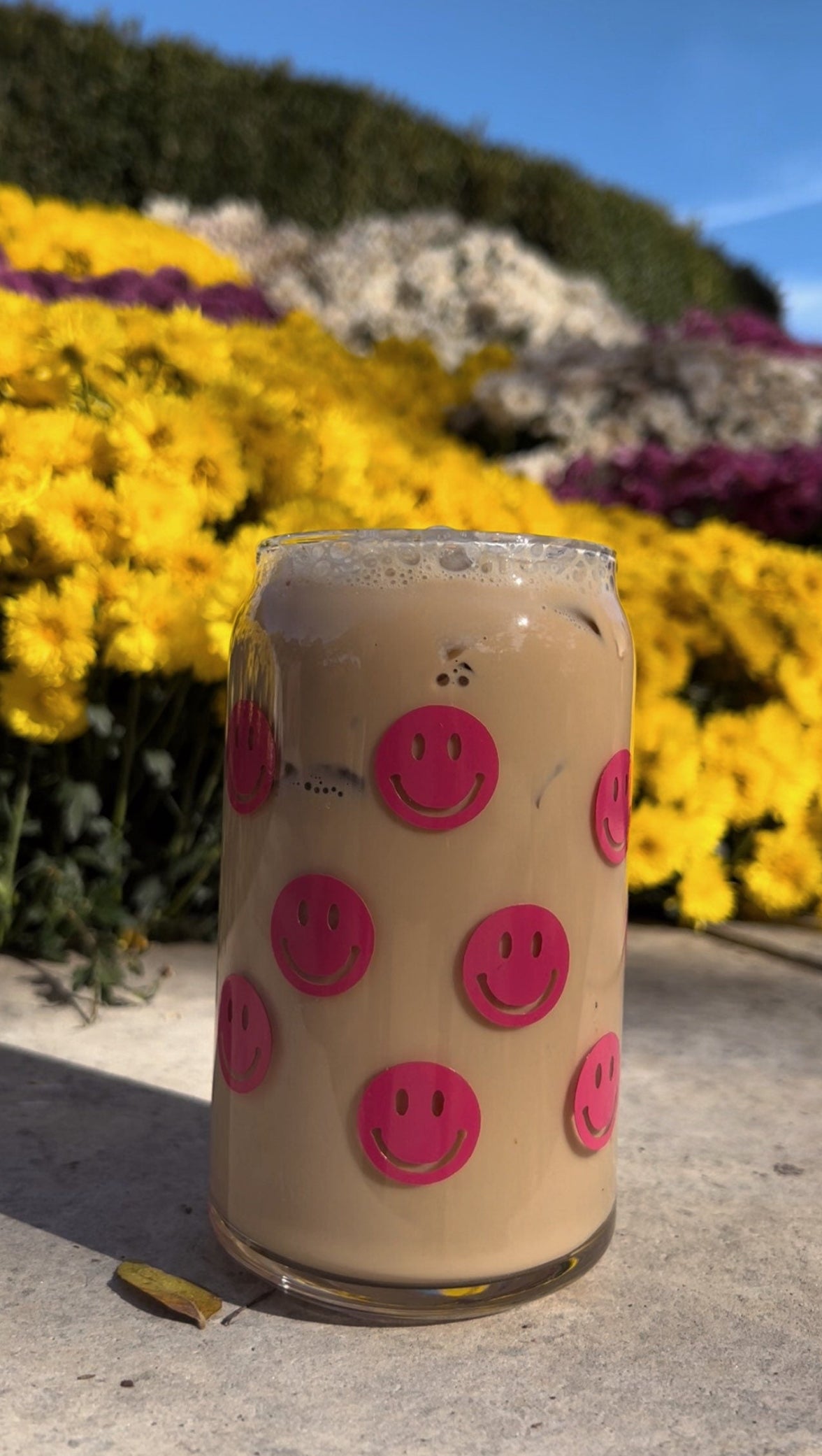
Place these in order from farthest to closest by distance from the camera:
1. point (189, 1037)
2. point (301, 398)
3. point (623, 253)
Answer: point (623, 253) → point (301, 398) → point (189, 1037)

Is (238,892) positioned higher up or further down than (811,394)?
further down

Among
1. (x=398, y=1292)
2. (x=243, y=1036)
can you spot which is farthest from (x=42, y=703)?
(x=398, y=1292)

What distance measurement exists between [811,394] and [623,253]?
646cm

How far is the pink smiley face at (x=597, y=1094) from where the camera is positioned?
111 cm

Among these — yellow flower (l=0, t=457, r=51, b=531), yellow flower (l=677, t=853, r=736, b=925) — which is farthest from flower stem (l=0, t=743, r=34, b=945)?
yellow flower (l=677, t=853, r=736, b=925)

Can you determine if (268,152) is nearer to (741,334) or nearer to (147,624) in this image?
(741,334)

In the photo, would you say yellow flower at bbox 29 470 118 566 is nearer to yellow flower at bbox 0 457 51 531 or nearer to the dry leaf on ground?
yellow flower at bbox 0 457 51 531

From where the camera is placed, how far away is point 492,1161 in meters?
1.06

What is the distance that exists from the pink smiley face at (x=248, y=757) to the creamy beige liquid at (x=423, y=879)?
0.06ft

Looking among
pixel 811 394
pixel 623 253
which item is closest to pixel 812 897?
pixel 811 394

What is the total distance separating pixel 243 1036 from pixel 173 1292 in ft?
0.72

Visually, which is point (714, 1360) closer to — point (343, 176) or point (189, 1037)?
point (189, 1037)

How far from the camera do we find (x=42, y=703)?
1.86 meters

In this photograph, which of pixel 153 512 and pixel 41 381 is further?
pixel 41 381
